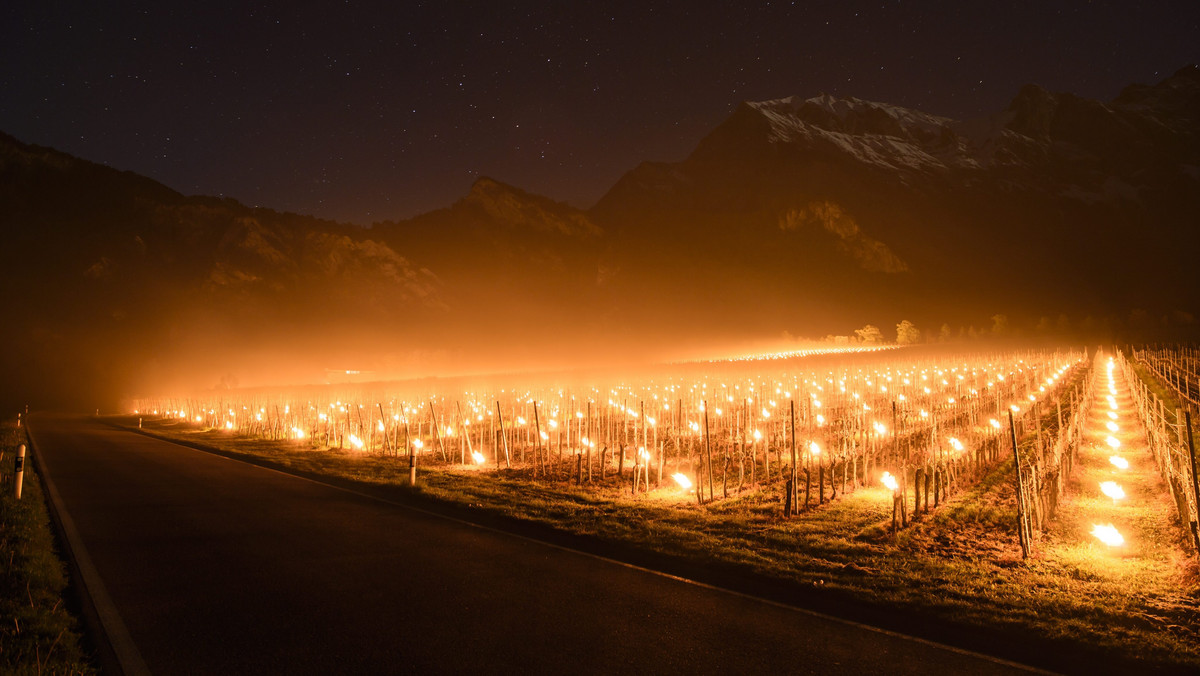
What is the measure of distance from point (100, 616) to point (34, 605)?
72 cm

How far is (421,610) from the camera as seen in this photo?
6.02 metres

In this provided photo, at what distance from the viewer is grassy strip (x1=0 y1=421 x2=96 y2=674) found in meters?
4.73

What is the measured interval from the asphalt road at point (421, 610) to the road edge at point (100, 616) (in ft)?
0.26

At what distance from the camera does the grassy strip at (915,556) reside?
586 cm

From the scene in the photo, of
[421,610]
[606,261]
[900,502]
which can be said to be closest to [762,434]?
[900,502]

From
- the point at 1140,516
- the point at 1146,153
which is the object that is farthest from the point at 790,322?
the point at 1146,153

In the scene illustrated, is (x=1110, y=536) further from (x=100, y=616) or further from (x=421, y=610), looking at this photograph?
(x=100, y=616)

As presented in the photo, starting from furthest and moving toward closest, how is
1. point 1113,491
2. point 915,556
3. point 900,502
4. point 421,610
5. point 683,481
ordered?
point 683,481 < point 1113,491 < point 900,502 < point 915,556 < point 421,610

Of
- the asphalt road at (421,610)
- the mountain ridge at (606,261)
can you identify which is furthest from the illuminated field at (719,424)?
the mountain ridge at (606,261)

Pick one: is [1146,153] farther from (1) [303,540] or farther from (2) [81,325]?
(2) [81,325]

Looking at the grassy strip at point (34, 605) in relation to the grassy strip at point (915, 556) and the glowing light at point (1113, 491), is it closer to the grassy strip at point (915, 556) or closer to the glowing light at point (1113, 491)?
the grassy strip at point (915, 556)

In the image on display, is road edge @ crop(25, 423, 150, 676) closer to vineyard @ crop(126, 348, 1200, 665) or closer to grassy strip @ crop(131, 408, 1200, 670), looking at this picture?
vineyard @ crop(126, 348, 1200, 665)

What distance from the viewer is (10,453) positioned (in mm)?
19000

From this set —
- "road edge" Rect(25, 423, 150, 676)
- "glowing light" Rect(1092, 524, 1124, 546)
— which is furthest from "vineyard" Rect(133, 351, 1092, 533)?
"road edge" Rect(25, 423, 150, 676)
